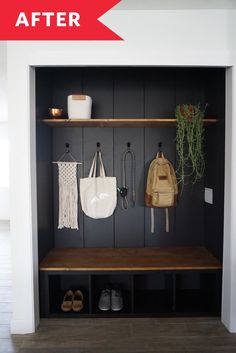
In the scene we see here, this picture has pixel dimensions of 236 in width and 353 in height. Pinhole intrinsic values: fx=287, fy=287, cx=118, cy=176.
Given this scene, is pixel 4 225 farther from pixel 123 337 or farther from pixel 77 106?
pixel 123 337

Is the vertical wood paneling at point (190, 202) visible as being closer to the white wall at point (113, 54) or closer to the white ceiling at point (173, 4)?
the white wall at point (113, 54)

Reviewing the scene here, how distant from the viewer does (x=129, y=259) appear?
2586mm

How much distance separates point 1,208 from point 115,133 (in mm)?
4886

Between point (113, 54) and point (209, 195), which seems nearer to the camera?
point (113, 54)

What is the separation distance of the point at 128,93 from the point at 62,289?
2.08 meters

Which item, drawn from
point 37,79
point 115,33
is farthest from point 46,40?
point 115,33

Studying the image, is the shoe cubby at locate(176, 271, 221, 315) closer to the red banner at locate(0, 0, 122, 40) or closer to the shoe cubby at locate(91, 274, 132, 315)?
the shoe cubby at locate(91, 274, 132, 315)

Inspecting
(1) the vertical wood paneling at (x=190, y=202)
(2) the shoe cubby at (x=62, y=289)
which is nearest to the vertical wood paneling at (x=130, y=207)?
(1) the vertical wood paneling at (x=190, y=202)

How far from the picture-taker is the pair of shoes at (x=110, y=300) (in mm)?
2527

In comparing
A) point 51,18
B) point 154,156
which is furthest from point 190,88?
point 51,18

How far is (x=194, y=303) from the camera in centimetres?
263

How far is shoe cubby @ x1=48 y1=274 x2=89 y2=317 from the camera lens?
2.51 meters

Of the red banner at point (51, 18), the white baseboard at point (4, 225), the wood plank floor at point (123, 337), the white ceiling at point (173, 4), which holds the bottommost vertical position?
the white baseboard at point (4, 225)

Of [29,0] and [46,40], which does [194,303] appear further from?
[29,0]
